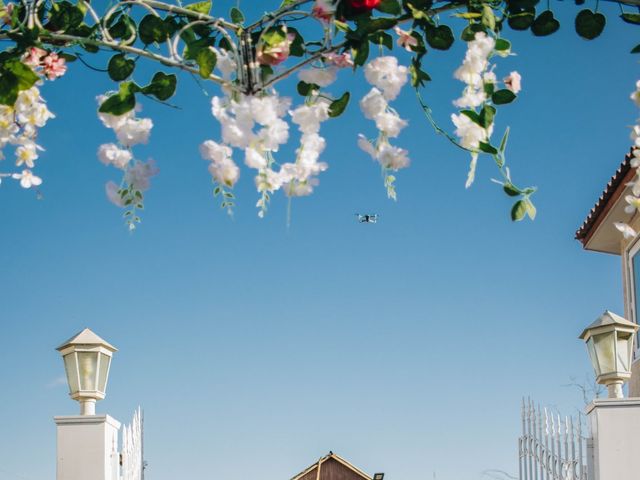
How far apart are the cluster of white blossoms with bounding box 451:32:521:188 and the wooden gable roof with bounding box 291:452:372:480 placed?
1222cm

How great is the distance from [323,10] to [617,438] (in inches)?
174

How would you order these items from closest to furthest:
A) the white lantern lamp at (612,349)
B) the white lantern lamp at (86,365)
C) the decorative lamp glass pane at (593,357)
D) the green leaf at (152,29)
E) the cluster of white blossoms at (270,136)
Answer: the cluster of white blossoms at (270,136)
the green leaf at (152,29)
the white lantern lamp at (86,365)
the white lantern lamp at (612,349)
the decorative lamp glass pane at (593,357)

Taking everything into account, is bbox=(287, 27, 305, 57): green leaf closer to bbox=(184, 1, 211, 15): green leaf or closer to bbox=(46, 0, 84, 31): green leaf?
bbox=(184, 1, 211, 15): green leaf

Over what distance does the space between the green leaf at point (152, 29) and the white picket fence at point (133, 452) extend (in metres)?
4.45

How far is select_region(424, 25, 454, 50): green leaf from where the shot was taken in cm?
234

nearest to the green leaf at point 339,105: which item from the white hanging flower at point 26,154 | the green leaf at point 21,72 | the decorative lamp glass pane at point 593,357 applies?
the green leaf at point 21,72

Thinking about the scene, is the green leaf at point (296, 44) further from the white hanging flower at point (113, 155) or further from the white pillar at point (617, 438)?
the white pillar at point (617, 438)

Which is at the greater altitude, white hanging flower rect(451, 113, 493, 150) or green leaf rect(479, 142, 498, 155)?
white hanging flower rect(451, 113, 493, 150)

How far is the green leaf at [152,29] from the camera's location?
239cm

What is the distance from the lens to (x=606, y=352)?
631cm

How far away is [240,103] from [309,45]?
0.95ft

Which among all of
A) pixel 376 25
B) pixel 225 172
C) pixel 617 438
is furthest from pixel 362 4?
pixel 617 438

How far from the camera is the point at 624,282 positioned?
9.28 meters

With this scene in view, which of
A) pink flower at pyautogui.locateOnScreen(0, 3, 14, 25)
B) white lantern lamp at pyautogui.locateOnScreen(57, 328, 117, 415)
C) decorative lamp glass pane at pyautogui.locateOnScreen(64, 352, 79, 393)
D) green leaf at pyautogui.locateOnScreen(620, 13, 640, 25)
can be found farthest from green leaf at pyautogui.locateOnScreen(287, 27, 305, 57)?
decorative lamp glass pane at pyautogui.locateOnScreen(64, 352, 79, 393)
